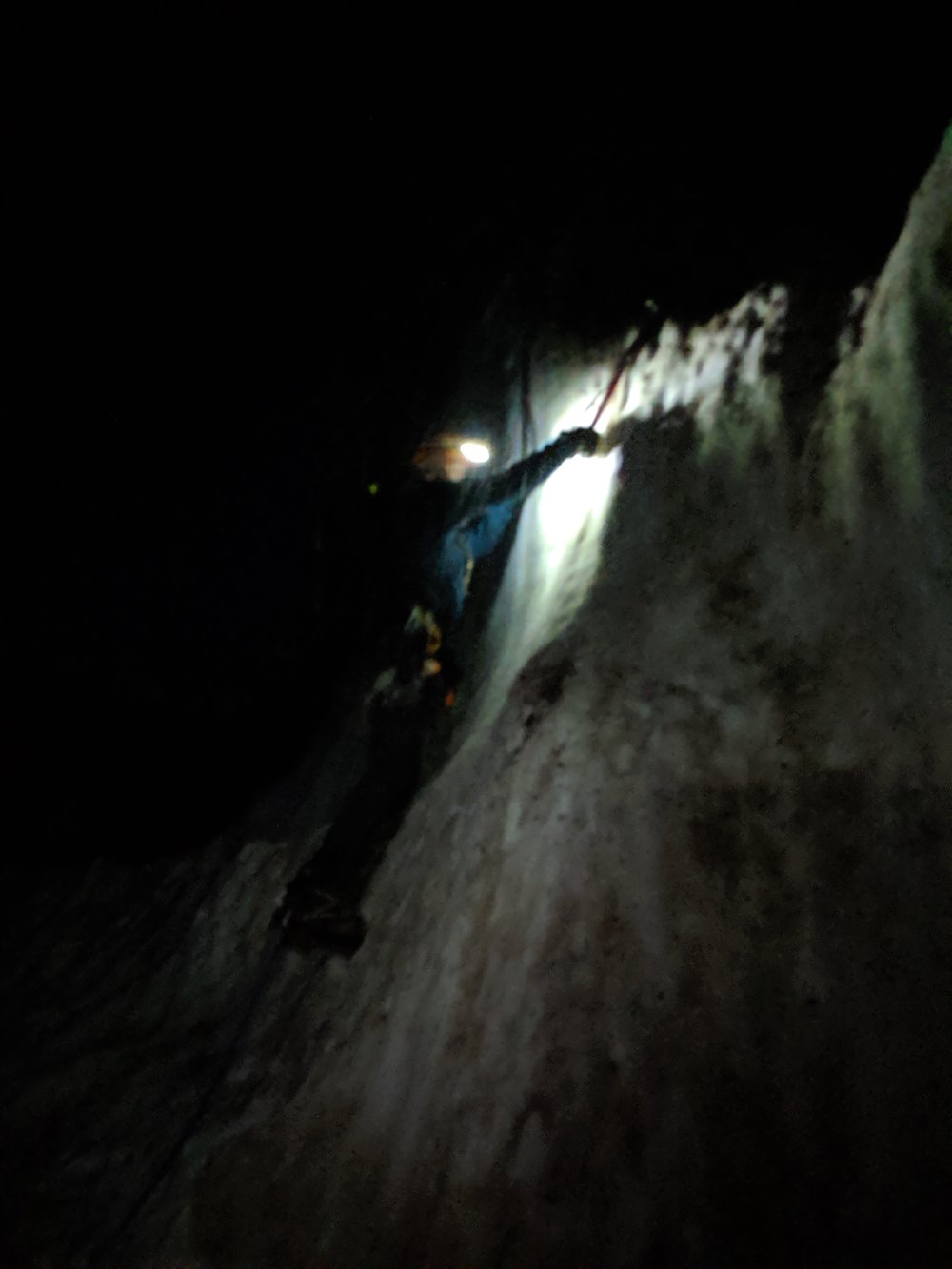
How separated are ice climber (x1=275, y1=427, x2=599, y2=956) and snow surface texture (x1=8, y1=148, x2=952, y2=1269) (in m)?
0.66

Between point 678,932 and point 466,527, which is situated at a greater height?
point 466,527

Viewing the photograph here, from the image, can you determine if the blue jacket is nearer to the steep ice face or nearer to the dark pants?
the steep ice face

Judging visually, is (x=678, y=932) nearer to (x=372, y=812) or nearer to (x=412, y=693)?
(x=372, y=812)

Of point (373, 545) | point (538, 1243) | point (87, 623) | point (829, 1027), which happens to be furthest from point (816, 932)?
point (87, 623)

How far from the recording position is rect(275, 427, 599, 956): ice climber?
18.0 ft

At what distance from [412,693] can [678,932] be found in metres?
5.37

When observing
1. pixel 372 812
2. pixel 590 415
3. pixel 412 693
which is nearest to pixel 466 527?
pixel 412 693

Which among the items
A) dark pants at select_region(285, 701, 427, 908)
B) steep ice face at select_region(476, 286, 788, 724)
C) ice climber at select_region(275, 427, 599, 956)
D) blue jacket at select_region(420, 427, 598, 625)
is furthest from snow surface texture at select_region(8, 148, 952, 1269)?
blue jacket at select_region(420, 427, 598, 625)

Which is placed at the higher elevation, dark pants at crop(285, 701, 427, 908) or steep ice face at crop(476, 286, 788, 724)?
steep ice face at crop(476, 286, 788, 724)

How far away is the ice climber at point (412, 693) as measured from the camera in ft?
18.0

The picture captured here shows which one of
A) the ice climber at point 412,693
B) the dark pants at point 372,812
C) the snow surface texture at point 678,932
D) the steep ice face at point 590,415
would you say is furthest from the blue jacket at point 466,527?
the snow surface texture at point 678,932

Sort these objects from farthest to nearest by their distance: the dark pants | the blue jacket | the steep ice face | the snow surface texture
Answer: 1. the blue jacket
2. the dark pants
3. the steep ice face
4. the snow surface texture

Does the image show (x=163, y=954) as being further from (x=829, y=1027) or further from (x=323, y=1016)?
(x=829, y=1027)

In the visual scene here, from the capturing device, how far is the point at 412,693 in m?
7.61
